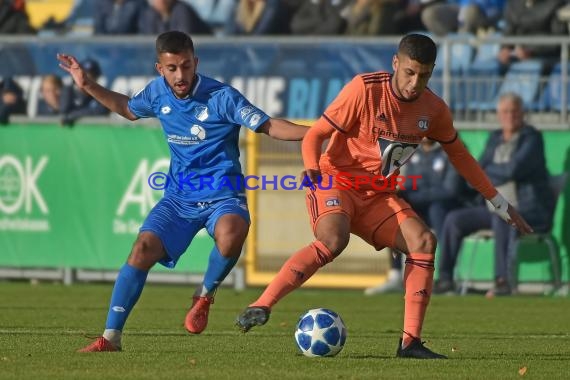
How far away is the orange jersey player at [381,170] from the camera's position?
29.3ft

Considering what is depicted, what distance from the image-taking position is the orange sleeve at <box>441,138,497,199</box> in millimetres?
9516

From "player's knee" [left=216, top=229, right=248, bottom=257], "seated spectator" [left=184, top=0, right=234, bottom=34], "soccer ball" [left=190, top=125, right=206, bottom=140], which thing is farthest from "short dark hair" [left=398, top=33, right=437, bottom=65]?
"seated spectator" [left=184, top=0, right=234, bottom=34]

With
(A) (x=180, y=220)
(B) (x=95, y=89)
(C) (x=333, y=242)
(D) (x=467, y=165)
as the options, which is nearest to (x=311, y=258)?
(C) (x=333, y=242)

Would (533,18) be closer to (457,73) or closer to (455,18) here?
(455,18)

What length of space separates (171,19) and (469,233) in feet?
19.6

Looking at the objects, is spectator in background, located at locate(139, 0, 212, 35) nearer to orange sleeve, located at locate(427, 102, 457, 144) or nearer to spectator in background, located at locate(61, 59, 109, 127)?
A: spectator in background, located at locate(61, 59, 109, 127)

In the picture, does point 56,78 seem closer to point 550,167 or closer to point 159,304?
point 159,304

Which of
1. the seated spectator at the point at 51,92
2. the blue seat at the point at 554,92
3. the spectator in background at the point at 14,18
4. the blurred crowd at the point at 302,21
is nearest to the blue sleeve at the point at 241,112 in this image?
the blue seat at the point at 554,92

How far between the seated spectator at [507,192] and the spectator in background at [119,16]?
21.3 feet

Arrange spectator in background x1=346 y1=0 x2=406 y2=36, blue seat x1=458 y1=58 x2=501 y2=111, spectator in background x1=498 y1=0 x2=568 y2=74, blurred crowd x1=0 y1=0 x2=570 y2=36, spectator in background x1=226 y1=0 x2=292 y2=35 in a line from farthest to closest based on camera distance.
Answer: spectator in background x1=226 y1=0 x2=292 y2=35 → spectator in background x1=346 y1=0 x2=406 y2=36 → blurred crowd x1=0 y1=0 x2=570 y2=36 → spectator in background x1=498 y1=0 x2=568 y2=74 → blue seat x1=458 y1=58 x2=501 y2=111

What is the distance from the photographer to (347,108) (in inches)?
360

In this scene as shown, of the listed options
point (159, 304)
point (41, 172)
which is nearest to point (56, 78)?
point (41, 172)

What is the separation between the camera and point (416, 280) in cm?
902

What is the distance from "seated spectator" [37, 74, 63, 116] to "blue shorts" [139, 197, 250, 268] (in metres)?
8.28
